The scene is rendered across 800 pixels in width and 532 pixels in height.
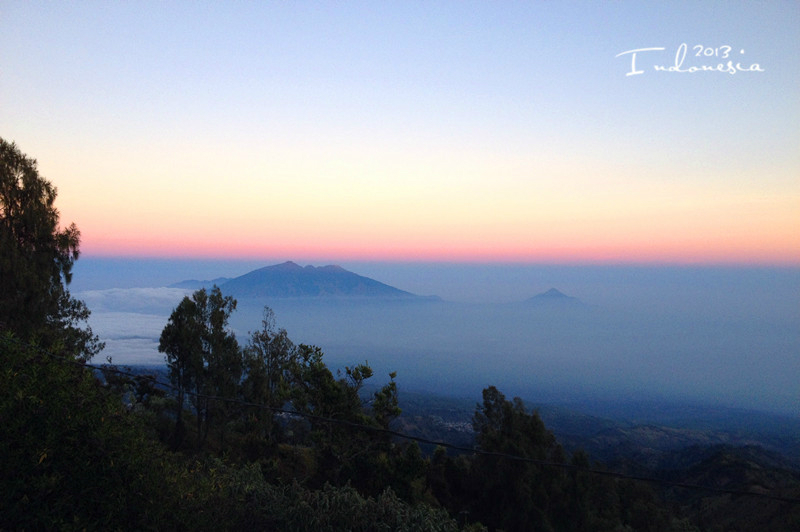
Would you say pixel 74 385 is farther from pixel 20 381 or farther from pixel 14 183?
pixel 14 183

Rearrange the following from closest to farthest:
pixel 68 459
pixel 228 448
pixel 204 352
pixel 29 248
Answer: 1. pixel 68 459
2. pixel 29 248
3. pixel 228 448
4. pixel 204 352

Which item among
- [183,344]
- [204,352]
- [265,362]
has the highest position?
[183,344]

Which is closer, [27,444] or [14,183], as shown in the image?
[27,444]

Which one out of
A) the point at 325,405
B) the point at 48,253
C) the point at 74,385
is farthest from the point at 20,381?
the point at 48,253

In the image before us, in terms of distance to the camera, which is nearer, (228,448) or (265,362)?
(228,448)

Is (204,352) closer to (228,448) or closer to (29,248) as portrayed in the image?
(228,448)

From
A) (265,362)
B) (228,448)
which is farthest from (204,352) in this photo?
(228,448)

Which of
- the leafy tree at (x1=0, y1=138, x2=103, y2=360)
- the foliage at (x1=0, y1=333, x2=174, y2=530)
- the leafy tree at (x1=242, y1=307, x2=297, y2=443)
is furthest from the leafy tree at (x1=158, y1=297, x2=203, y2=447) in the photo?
the foliage at (x1=0, y1=333, x2=174, y2=530)

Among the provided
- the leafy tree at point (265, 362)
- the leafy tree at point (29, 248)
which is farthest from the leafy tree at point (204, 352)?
the leafy tree at point (29, 248)
